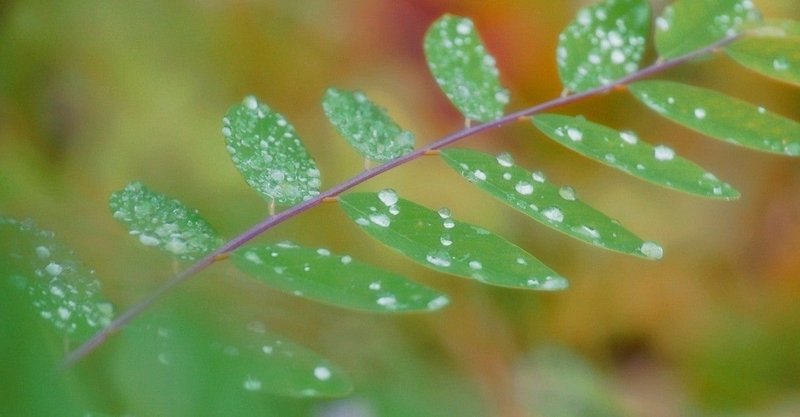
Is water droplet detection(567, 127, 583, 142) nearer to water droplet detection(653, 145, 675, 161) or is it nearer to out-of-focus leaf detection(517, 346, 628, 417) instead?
water droplet detection(653, 145, 675, 161)

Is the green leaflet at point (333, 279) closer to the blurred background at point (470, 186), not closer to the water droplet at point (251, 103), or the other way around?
the water droplet at point (251, 103)

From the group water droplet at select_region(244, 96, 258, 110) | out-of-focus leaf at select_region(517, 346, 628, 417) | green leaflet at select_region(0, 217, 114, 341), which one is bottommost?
out-of-focus leaf at select_region(517, 346, 628, 417)

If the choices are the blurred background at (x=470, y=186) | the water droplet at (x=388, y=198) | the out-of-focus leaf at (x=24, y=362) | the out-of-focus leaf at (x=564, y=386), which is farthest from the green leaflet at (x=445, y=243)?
the out-of-focus leaf at (x=564, y=386)

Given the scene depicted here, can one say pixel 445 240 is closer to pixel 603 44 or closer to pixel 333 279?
pixel 333 279

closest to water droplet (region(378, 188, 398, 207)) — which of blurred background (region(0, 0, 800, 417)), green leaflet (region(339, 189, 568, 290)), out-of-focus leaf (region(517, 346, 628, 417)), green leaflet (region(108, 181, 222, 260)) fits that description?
green leaflet (region(339, 189, 568, 290))

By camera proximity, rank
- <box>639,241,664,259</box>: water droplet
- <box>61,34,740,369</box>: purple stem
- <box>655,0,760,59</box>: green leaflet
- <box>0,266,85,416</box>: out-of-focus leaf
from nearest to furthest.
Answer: <box>0,266,85,416</box>: out-of-focus leaf → <box>61,34,740,369</box>: purple stem → <box>639,241,664,259</box>: water droplet → <box>655,0,760,59</box>: green leaflet

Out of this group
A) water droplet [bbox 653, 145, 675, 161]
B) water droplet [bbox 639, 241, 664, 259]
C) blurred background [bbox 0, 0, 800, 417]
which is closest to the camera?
water droplet [bbox 639, 241, 664, 259]
